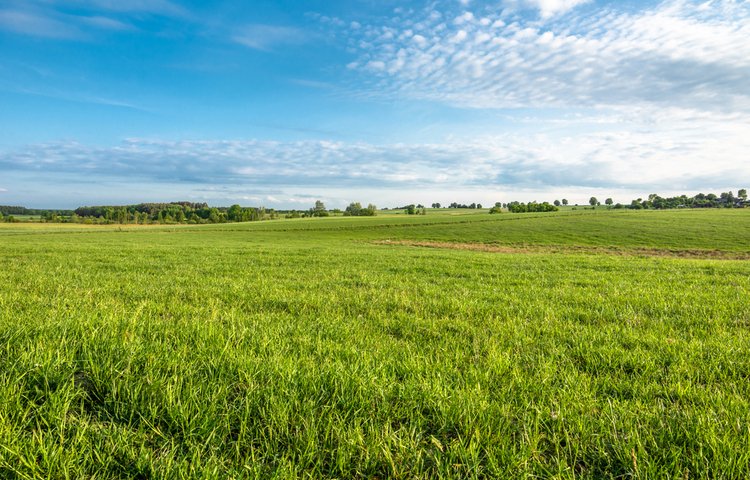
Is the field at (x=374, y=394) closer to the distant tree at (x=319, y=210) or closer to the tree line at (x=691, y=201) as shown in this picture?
the distant tree at (x=319, y=210)

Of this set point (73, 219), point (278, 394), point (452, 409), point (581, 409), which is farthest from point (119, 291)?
point (73, 219)

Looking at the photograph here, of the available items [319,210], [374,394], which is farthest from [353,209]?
[374,394]

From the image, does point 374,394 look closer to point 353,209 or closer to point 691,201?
point 353,209

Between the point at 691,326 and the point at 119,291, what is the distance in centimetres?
1010

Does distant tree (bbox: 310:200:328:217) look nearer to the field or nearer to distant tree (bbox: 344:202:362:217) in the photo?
distant tree (bbox: 344:202:362:217)

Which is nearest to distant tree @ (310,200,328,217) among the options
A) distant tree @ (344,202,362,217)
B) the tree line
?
distant tree @ (344,202,362,217)

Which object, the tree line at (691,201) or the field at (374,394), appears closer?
the field at (374,394)

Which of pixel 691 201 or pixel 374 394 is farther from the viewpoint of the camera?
pixel 691 201

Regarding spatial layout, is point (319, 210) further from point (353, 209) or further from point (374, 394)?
point (374, 394)

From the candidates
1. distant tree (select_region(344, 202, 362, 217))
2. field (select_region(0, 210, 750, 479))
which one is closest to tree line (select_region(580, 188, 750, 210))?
distant tree (select_region(344, 202, 362, 217))

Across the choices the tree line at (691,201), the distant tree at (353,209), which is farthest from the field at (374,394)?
the tree line at (691,201)

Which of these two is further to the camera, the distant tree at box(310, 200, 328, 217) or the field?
the distant tree at box(310, 200, 328, 217)

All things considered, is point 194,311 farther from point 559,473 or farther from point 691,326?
point 691,326

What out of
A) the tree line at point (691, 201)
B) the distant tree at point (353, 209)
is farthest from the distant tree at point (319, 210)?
the tree line at point (691, 201)
